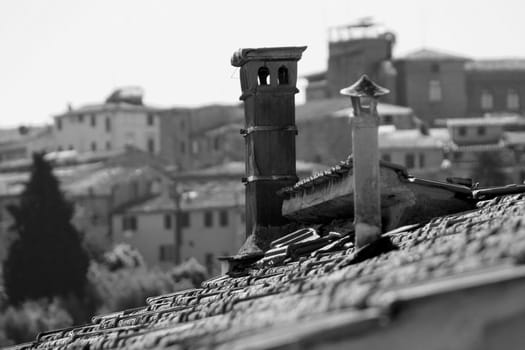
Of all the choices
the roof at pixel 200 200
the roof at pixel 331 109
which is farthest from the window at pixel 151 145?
the roof at pixel 200 200

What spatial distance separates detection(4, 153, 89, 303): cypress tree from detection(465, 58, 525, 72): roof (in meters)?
52.3

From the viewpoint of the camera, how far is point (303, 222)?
63.9ft

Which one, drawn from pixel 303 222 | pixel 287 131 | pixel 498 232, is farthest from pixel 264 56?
pixel 498 232

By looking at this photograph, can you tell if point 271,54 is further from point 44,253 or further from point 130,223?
point 130,223

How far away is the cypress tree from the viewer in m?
87.2

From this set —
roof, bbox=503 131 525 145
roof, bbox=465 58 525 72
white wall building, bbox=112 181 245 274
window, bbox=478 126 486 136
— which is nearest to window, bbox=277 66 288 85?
white wall building, bbox=112 181 245 274

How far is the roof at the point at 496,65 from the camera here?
141 metres

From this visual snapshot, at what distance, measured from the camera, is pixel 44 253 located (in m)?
89.1

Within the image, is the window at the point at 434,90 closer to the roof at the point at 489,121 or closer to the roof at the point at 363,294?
the roof at the point at 489,121

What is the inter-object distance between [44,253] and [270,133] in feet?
226

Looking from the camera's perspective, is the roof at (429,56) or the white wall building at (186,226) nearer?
the white wall building at (186,226)

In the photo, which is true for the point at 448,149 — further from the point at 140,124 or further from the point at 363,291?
the point at 363,291

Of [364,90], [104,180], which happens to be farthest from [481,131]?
[364,90]

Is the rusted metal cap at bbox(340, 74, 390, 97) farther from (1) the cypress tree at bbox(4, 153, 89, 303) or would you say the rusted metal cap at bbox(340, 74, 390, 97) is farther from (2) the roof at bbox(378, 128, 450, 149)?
(2) the roof at bbox(378, 128, 450, 149)
